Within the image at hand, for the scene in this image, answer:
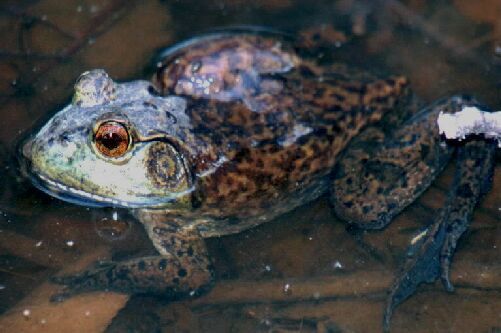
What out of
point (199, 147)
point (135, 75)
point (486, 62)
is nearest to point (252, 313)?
point (199, 147)

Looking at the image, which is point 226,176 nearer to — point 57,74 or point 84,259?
point 84,259

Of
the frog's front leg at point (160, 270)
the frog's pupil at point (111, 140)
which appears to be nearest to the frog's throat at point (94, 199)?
the frog's front leg at point (160, 270)

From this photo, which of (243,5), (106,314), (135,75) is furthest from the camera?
(243,5)

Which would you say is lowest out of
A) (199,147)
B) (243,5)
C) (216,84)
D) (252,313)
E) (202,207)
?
(252,313)

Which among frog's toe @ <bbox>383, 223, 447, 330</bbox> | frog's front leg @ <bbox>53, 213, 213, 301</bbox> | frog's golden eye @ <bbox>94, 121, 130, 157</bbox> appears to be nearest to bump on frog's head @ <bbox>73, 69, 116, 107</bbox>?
frog's golden eye @ <bbox>94, 121, 130, 157</bbox>

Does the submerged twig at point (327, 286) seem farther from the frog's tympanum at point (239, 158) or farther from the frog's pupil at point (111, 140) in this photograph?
the frog's pupil at point (111, 140)

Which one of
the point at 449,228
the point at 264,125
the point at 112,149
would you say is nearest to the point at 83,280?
the point at 112,149

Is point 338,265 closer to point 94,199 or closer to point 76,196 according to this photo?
point 94,199

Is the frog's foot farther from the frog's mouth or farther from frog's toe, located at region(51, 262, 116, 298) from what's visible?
the frog's mouth
